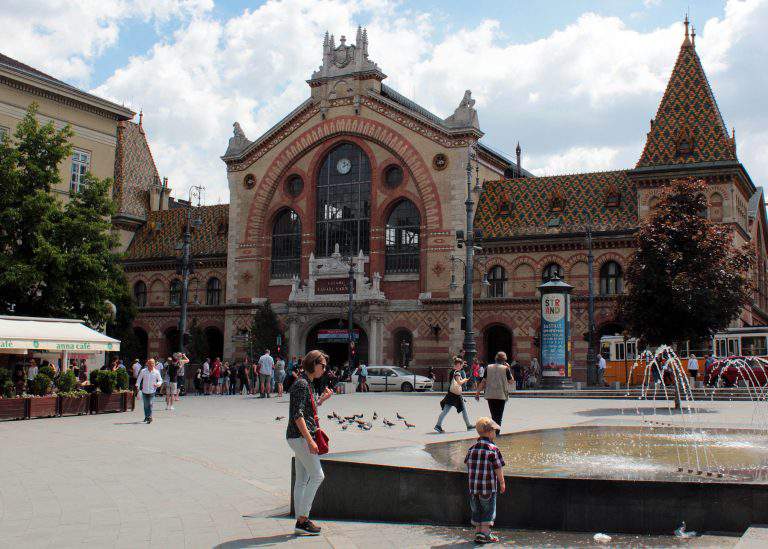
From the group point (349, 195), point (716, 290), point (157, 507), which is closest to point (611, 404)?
point (716, 290)

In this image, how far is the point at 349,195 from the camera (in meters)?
50.8

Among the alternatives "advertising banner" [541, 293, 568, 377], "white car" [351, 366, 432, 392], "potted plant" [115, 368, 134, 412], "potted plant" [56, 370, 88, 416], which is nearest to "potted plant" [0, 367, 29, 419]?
"potted plant" [56, 370, 88, 416]

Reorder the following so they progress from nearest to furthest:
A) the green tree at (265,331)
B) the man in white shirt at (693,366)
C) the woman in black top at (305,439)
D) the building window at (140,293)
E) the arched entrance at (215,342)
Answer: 1. the woman in black top at (305,439)
2. the man in white shirt at (693,366)
3. the green tree at (265,331)
4. the arched entrance at (215,342)
5. the building window at (140,293)

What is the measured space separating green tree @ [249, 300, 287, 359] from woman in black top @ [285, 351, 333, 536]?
39.7 m

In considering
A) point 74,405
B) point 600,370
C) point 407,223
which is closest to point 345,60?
point 407,223

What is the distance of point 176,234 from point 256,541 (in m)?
50.9

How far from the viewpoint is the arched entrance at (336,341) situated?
1934 inches

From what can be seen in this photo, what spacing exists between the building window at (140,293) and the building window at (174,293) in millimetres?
2283

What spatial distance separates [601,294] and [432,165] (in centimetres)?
1198

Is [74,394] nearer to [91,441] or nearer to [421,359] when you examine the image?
[91,441]

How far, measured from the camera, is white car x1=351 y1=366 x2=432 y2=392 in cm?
4222

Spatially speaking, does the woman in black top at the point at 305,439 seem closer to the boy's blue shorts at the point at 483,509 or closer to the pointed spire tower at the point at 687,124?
the boy's blue shorts at the point at 483,509

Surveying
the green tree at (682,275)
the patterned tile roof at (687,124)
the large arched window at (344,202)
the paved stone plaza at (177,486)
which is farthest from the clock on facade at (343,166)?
the paved stone plaza at (177,486)

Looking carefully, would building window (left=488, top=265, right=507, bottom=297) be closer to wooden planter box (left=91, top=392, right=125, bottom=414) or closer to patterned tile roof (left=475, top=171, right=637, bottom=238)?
patterned tile roof (left=475, top=171, right=637, bottom=238)
